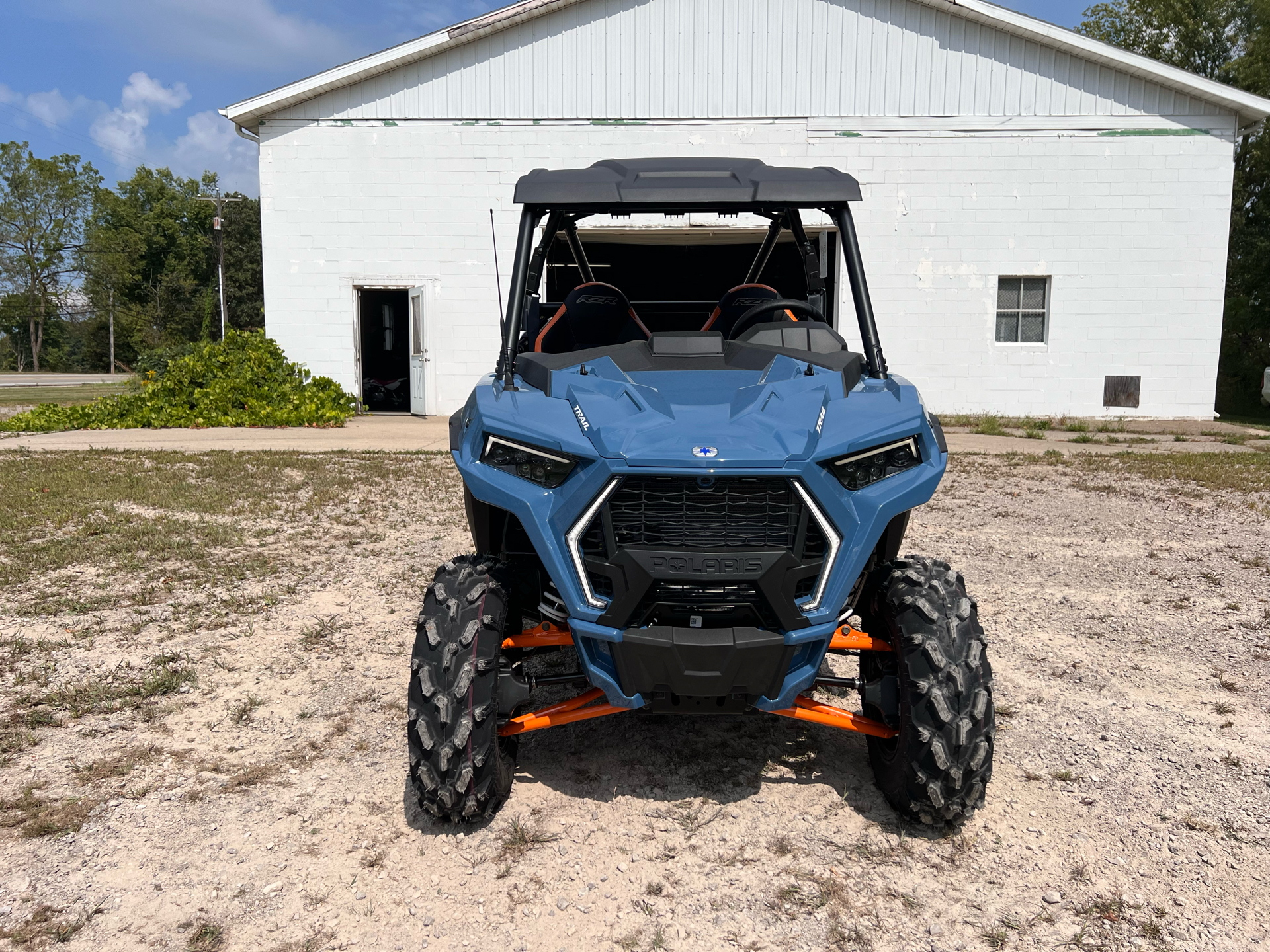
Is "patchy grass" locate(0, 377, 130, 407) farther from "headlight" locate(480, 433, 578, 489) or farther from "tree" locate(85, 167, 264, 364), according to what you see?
"tree" locate(85, 167, 264, 364)

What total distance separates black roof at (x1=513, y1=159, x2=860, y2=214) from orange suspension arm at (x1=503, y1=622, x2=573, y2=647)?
5.30 feet

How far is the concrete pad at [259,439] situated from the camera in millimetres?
11062

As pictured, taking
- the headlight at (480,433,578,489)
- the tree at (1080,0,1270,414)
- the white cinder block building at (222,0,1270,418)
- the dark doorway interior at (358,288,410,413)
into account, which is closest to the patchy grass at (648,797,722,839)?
the headlight at (480,433,578,489)

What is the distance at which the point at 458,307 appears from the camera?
46.8 feet

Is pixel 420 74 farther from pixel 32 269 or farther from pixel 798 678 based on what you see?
pixel 32 269

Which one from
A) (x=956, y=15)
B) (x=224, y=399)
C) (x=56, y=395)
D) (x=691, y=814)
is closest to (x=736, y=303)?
(x=691, y=814)

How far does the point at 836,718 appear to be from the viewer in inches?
113

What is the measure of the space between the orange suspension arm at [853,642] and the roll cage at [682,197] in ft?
3.18

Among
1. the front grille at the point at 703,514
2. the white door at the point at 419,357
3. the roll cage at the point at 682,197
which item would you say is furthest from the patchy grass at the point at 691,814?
the white door at the point at 419,357

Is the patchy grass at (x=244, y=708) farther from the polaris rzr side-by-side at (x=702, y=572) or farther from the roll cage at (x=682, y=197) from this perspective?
the roll cage at (x=682, y=197)

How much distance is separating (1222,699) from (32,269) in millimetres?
74351

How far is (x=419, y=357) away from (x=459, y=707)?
12.3 m

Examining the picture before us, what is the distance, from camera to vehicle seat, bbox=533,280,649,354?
397 centimetres

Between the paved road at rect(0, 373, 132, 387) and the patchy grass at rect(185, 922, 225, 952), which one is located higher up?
the paved road at rect(0, 373, 132, 387)
